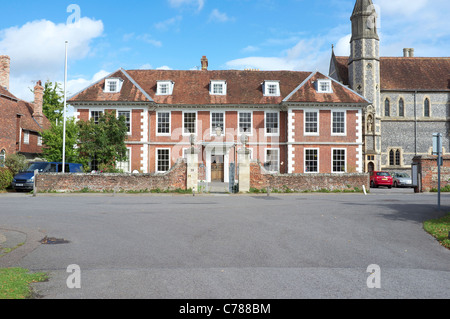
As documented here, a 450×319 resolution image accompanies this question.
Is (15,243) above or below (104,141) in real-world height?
below

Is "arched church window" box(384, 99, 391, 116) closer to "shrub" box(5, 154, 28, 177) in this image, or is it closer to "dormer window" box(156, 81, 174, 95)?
"dormer window" box(156, 81, 174, 95)

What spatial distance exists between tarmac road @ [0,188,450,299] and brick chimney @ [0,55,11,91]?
31453 millimetres

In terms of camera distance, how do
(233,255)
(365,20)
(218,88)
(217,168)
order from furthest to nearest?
(365,20) < (218,88) < (217,168) < (233,255)

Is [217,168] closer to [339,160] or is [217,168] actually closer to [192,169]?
[192,169]

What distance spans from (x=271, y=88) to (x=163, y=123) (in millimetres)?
10026

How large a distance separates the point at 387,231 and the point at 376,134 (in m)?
35.5

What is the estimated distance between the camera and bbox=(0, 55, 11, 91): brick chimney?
3856 centimetres

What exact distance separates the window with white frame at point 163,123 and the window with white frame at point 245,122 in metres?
6.33

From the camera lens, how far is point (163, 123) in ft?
109

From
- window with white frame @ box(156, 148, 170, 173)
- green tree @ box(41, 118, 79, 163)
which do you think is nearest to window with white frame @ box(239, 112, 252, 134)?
window with white frame @ box(156, 148, 170, 173)

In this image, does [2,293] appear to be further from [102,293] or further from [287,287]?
[287,287]

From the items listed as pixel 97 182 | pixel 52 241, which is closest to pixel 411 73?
pixel 97 182

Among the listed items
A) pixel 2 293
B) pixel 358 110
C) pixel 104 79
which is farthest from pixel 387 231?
pixel 104 79

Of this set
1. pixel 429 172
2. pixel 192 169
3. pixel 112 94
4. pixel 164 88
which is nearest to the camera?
pixel 192 169
